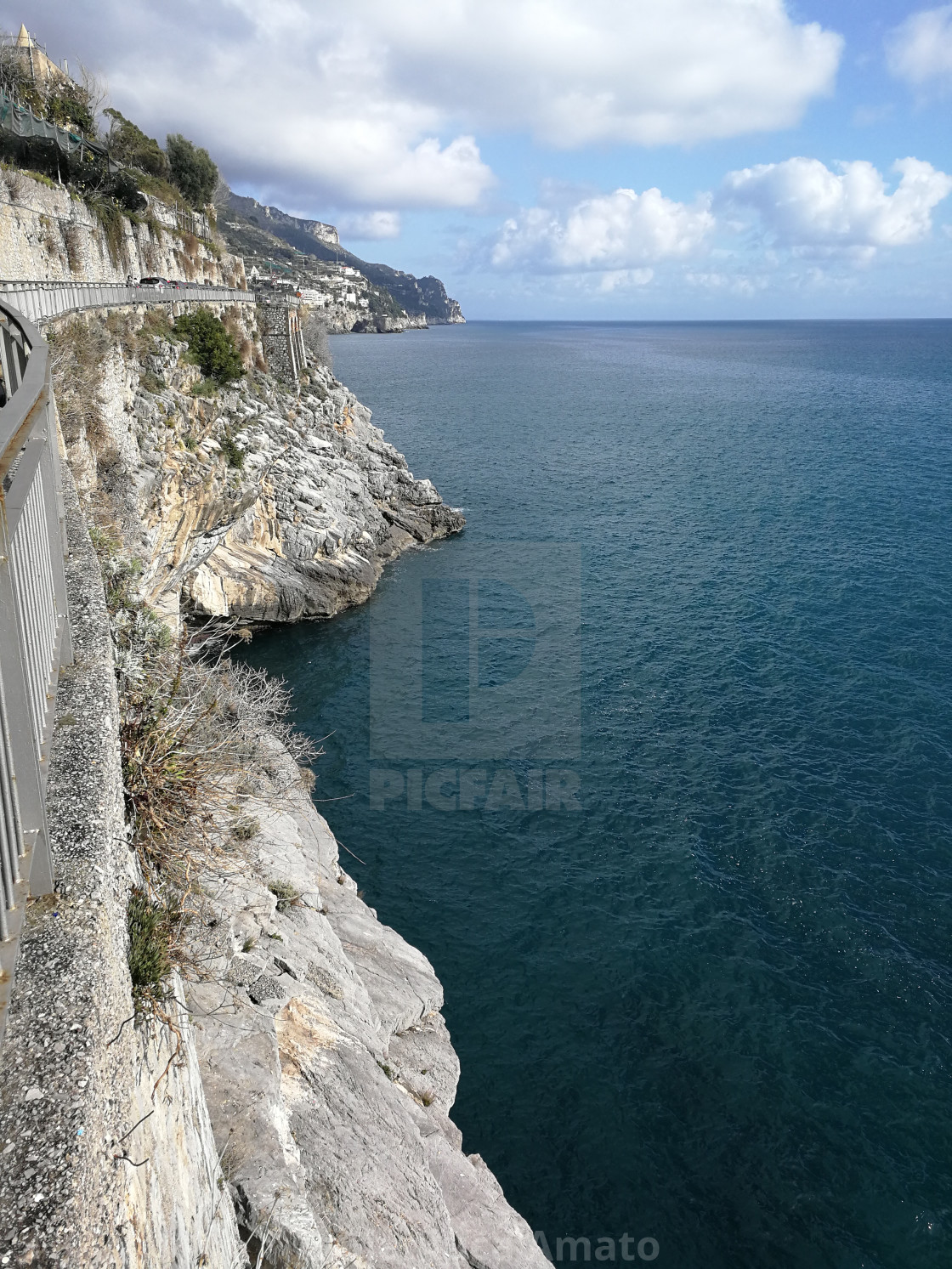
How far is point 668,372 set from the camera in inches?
5182

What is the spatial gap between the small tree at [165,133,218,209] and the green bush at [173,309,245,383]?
88.4 ft

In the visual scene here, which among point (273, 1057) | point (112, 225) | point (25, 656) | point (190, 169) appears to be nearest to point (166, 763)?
point (25, 656)

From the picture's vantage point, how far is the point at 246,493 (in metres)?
34.2

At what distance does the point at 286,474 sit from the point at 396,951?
27.3m

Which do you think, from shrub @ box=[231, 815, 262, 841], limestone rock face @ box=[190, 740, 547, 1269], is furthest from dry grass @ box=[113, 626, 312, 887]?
shrub @ box=[231, 815, 262, 841]

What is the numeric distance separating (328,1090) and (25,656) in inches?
317

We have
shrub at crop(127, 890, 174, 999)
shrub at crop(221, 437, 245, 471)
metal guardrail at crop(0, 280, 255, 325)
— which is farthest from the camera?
shrub at crop(221, 437, 245, 471)

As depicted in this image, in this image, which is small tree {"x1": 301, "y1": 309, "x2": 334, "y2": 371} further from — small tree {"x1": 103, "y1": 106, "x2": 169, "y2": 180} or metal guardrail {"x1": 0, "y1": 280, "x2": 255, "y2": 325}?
small tree {"x1": 103, "y1": 106, "x2": 169, "y2": 180}

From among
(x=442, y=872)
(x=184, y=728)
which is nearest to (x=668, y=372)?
(x=442, y=872)

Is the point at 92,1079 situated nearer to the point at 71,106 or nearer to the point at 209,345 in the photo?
the point at 209,345

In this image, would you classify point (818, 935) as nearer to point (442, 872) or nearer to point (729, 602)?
point (442, 872)

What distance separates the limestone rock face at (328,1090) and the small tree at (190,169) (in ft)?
189

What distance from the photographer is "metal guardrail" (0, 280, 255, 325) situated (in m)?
20.3

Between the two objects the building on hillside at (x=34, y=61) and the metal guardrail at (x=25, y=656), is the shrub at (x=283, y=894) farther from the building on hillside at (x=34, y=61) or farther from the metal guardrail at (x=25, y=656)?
the building on hillside at (x=34, y=61)
